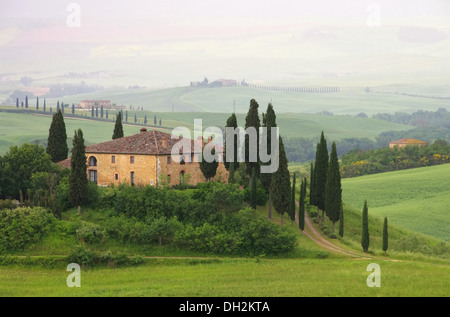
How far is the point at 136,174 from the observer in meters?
60.5

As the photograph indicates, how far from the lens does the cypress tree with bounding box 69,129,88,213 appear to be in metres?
54.6

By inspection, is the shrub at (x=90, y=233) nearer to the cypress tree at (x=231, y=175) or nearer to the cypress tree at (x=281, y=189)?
the cypress tree at (x=231, y=175)

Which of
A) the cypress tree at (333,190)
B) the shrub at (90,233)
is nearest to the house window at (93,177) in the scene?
the shrub at (90,233)

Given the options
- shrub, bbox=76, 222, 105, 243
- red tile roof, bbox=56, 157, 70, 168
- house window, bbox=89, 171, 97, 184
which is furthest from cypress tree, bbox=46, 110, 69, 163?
shrub, bbox=76, 222, 105, 243

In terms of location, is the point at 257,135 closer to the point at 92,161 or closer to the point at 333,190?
the point at 333,190

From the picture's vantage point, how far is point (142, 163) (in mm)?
60094

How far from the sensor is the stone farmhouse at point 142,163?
59750 mm

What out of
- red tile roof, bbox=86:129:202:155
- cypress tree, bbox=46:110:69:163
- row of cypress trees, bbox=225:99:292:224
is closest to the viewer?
row of cypress trees, bbox=225:99:292:224

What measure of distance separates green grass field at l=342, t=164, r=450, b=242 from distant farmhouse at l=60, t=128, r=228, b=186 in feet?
99.2

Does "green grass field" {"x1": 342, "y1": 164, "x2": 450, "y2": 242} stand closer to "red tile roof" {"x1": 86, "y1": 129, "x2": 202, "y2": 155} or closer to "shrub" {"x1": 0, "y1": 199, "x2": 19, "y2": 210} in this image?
"red tile roof" {"x1": 86, "y1": 129, "x2": 202, "y2": 155}

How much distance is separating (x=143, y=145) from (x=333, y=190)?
16327 millimetres

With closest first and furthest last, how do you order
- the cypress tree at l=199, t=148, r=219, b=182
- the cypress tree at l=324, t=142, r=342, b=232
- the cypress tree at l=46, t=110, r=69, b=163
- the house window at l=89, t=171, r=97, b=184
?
the cypress tree at l=324, t=142, r=342, b=232 < the cypress tree at l=199, t=148, r=219, b=182 < the house window at l=89, t=171, r=97, b=184 < the cypress tree at l=46, t=110, r=69, b=163

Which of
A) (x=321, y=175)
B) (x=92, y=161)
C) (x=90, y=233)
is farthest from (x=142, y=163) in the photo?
(x=321, y=175)

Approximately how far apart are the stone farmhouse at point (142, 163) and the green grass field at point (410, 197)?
99.4 feet
